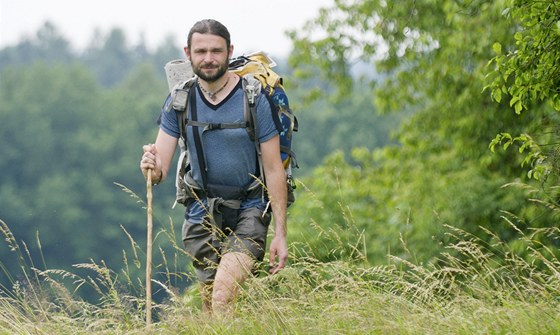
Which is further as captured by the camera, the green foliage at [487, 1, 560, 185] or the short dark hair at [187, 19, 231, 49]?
the green foliage at [487, 1, 560, 185]

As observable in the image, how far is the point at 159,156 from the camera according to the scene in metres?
5.83

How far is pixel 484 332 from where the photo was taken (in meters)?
4.56

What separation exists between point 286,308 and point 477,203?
824 centimetres

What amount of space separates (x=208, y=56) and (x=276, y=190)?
721 millimetres

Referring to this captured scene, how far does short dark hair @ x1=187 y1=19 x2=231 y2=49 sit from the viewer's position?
5777mm

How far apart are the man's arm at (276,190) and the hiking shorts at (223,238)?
3.4 inches

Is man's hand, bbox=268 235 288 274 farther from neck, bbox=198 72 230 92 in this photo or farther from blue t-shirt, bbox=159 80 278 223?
neck, bbox=198 72 230 92

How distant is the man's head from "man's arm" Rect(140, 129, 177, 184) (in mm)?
361

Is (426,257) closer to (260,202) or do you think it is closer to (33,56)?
(260,202)

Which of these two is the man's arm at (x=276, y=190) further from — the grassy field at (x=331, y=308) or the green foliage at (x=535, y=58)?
the green foliage at (x=535, y=58)

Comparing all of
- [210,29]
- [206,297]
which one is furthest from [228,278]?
[210,29]

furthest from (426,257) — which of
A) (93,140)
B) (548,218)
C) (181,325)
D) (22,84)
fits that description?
(22,84)

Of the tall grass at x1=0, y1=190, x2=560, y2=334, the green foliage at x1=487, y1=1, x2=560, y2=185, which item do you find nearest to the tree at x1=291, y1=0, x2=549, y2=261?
the green foliage at x1=487, y1=1, x2=560, y2=185

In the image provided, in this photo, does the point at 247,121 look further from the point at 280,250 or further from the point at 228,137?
the point at 280,250
